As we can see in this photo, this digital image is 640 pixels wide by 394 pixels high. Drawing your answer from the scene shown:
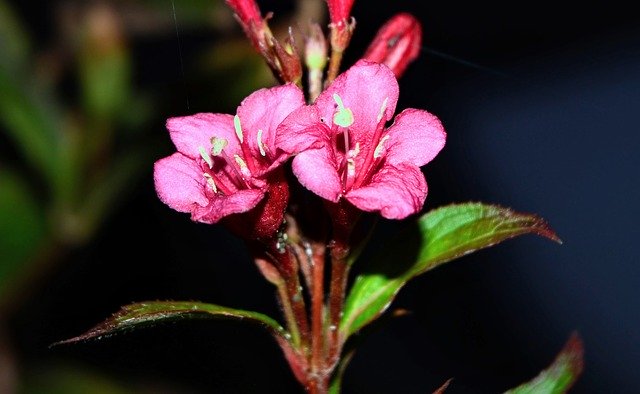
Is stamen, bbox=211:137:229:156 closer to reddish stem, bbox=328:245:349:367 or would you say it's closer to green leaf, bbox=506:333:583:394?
reddish stem, bbox=328:245:349:367

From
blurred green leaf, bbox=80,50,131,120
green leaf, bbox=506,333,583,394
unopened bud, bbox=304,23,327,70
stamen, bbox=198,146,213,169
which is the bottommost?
green leaf, bbox=506,333,583,394

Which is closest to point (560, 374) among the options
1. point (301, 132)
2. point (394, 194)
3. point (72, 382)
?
point (394, 194)

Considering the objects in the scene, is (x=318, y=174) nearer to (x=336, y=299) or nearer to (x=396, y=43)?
(x=336, y=299)

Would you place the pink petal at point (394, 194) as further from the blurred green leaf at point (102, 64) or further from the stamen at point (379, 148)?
the blurred green leaf at point (102, 64)

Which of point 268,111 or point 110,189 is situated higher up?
point 268,111

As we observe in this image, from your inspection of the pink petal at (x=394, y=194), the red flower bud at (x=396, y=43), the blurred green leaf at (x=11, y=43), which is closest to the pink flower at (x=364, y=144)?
the pink petal at (x=394, y=194)

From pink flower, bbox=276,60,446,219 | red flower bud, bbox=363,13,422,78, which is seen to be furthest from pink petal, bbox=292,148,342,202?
red flower bud, bbox=363,13,422,78
